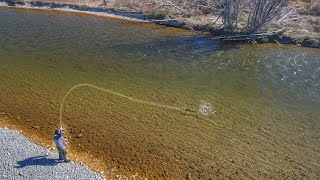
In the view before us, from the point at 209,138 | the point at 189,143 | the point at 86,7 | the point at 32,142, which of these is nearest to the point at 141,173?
the point at 189,143

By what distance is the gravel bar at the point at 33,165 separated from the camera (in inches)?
617

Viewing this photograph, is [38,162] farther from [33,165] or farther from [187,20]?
[187,20]

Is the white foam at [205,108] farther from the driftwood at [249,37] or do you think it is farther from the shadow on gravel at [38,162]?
the driftwood at [249,37]

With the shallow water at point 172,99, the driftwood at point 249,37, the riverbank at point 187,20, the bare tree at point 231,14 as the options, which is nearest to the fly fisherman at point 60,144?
the shallow water at point 172,99

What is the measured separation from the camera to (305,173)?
16.6m

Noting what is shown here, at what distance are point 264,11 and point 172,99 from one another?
18.6m

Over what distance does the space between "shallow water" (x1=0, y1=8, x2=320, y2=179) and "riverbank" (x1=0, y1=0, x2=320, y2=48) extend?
1.87 meters

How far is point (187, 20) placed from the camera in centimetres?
4109

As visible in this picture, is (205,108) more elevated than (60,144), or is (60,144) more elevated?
(60,144)

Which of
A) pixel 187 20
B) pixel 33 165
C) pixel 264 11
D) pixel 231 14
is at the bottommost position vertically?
pixel 33 165

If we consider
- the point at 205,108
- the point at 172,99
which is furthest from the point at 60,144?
the point at 205,108

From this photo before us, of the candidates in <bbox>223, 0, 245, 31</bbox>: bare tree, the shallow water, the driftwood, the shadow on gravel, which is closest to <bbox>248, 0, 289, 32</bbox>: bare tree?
the driftwood

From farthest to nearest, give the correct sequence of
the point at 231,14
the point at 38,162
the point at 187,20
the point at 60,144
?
the point at 187,20 < the point at 231,14 < the point at 38,162 < the point at 60,144

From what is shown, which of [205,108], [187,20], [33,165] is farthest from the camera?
[187,20]
